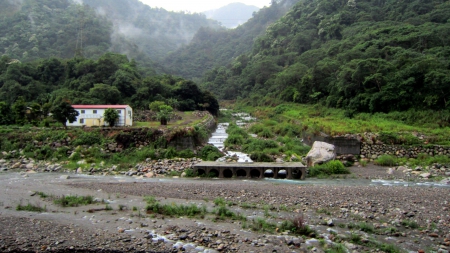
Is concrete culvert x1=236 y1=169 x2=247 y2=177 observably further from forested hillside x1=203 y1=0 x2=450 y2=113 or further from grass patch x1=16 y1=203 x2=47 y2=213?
forested hillside x1=203 y1=0 x2=450 y2=113

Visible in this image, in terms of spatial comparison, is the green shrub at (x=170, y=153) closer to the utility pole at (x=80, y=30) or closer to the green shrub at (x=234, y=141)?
the green shrub at (x=234, y=141)

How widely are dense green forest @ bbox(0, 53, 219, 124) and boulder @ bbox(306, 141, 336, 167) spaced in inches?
1341

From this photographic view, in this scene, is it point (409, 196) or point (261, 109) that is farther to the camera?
point (261, 109)

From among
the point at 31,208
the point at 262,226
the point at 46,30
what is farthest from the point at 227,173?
the point at 46,30

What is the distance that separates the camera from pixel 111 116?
37.7 meters

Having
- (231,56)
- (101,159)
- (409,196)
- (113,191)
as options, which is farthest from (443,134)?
(231,56)

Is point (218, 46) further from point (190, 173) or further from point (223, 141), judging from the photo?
point (190, 173)

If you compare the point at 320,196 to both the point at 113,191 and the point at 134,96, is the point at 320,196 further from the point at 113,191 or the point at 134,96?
the point at 134,96

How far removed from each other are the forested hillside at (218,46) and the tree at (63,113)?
9974 cm

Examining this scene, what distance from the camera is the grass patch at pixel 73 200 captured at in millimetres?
17031

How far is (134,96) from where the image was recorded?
57.8m

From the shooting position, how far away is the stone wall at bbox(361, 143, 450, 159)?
102ft

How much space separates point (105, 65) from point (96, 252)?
191 feet

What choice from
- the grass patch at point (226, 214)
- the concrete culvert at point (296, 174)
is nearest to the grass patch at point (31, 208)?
the grass patch at point (226, 214)
